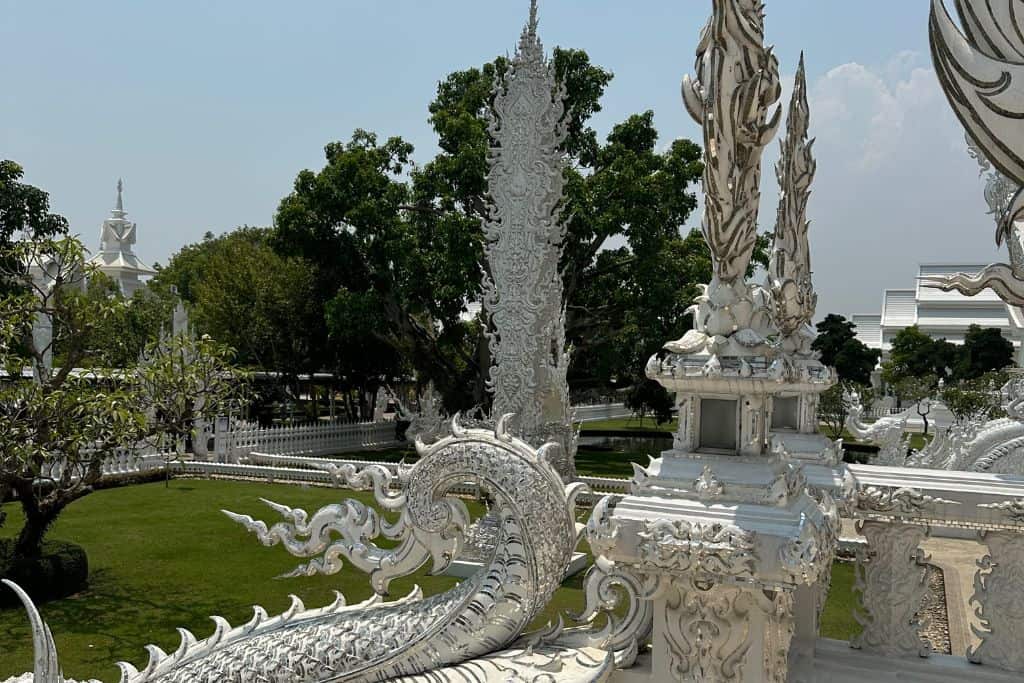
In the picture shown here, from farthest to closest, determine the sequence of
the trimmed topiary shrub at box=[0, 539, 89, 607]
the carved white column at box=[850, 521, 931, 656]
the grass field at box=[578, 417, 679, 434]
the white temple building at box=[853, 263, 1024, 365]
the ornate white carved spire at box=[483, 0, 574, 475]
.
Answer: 1. the white temple building at box=[853, 263, 1024, 365]
2. the grass field at box=[578, 417, 679, 434]
3. the ornate white carved spire at box=[483, 0, 574, 475]
4. the trimmed topiary shrub at box=[0, 539, 89, 607]
5. the carved white column at box=[850, 521, 931, 656]

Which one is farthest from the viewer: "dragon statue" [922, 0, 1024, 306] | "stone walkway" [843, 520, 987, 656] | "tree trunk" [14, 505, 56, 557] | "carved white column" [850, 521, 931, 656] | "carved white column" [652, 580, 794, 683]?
"tree trunk" [14, 505, 56, 557]

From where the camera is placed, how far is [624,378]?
19094mm

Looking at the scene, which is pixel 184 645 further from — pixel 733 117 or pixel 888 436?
pixel 888 436

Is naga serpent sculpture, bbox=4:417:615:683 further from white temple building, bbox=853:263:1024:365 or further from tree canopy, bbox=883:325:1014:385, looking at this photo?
white temple building, bbox=853:263:1024:365

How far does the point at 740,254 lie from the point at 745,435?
633 mm

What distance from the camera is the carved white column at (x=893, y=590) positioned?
11.0 ft

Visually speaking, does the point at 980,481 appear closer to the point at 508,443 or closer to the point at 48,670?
the point at 508,443

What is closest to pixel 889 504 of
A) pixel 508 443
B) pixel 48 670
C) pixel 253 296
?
pixel 508 443

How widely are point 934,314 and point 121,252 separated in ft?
139

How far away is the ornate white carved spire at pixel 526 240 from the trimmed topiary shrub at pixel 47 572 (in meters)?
4.58

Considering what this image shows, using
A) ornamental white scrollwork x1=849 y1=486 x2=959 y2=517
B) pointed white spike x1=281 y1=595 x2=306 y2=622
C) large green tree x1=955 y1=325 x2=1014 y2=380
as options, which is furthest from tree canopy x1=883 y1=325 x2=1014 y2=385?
pointed white spike x1=281 y1=595 x2=306 y2=622

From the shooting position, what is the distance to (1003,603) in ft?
10.5

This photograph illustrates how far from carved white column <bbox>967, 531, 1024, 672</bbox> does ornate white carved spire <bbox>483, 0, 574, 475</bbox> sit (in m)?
6.57

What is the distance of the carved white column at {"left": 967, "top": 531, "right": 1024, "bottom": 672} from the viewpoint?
318 centimetres
